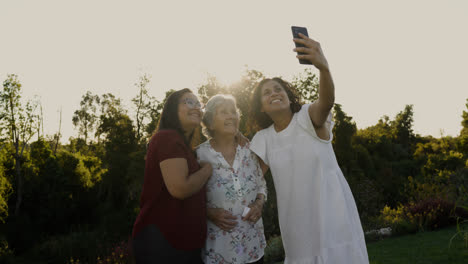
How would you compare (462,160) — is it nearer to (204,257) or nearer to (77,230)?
(204,257)

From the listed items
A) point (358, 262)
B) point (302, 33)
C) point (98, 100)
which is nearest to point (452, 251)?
point (358, 262)

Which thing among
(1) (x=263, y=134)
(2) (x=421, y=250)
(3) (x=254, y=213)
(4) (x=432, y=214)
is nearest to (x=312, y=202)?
(3) (x=254, y=213)

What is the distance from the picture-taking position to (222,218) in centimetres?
255

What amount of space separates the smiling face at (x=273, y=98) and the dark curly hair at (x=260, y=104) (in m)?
0.06

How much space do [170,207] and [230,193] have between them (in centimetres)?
51

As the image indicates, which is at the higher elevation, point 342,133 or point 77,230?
point 342,133

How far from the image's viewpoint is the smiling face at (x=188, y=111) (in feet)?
8.74

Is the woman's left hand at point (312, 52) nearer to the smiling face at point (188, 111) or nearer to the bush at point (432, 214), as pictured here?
the smiling face at point (188, 111)

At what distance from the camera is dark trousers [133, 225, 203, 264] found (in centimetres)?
228

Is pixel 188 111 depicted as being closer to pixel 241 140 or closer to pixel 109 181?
pixel 241 140

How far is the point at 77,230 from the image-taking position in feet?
71.0

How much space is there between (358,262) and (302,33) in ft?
5.26

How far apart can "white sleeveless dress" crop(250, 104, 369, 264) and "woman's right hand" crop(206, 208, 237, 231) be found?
15.8 inches

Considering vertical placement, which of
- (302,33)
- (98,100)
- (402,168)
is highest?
(98,100)
